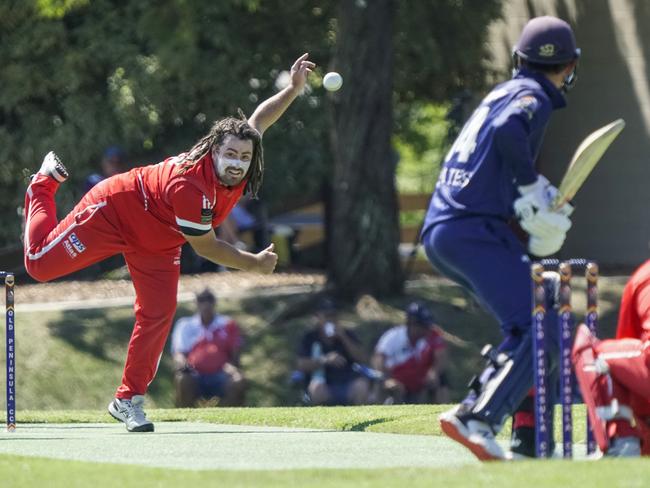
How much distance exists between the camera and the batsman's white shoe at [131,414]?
30.2 feet

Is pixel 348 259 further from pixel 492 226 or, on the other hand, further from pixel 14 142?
pixel 492 226

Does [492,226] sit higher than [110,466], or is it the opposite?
[492,226]

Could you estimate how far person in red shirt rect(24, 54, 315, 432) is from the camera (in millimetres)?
8625

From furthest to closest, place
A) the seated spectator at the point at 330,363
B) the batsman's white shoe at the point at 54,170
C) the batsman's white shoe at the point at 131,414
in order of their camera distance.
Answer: the seated spectator at the point at 330,363
the batsman's white shoe at the point at 54,170
the batsman's white shoe at the point at 131,414

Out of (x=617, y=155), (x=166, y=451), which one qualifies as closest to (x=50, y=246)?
(x=166, y=451)

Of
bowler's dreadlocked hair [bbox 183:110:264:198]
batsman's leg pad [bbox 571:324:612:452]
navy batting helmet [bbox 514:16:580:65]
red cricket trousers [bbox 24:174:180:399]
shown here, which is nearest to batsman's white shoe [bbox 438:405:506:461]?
batsman's leg pad [bbox 571:324:612:452]

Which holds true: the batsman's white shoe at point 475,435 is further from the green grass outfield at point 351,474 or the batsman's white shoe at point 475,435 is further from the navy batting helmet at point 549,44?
the navy batting helmet at point 549,44

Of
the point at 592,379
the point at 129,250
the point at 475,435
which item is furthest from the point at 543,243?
the point at 129,250

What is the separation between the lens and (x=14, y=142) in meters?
22.5

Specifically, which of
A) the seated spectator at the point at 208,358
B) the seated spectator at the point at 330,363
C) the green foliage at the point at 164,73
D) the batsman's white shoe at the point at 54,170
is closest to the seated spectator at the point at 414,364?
the seated spectator at the point at 330,363

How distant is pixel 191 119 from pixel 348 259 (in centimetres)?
354

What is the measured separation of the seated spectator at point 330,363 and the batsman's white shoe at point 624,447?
30.0 ft

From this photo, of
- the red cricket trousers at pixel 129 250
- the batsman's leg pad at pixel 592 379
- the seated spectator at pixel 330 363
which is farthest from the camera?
the seated spectator at pixel 330 363

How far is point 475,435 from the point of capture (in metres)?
6.97
